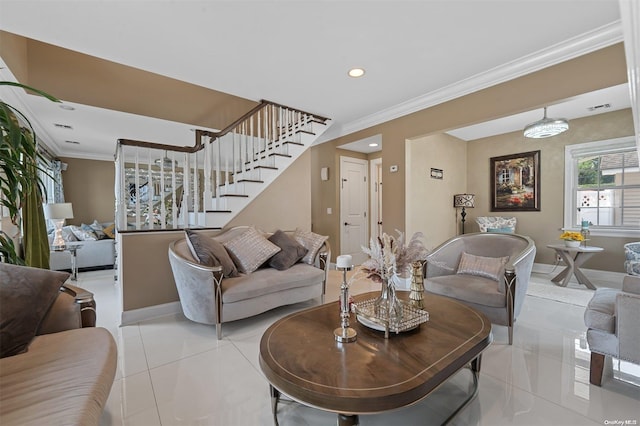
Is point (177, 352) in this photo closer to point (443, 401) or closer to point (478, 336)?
point (443, 401)

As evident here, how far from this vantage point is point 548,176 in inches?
195

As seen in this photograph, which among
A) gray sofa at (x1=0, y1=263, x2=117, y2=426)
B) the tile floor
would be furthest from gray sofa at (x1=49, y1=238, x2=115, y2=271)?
gray sofa at (x1=0, y1=263, x2=117, y2=426)

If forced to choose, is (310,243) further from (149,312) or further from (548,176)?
(548,176)

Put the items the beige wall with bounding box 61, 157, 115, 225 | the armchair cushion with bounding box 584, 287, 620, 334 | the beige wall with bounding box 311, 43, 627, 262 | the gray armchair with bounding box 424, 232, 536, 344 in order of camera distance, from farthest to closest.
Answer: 1. the beige wall with bounding box 61, 157, 115, 225
2. the beige wall with bounding box 311, 43, 627, 262
3. the gray armchair with bounding box 424, 232, 536, 344
4. the armchair cushion with bounding box 584, 287, 620, 334

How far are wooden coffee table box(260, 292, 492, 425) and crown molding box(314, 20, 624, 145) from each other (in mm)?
2652

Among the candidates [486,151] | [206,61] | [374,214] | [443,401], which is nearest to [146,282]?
[206,61]

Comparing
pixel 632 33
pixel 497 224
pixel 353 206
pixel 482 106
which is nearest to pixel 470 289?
pixel 632 33

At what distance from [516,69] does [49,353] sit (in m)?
4.33

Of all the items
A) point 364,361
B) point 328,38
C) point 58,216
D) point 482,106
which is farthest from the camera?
point 58,216

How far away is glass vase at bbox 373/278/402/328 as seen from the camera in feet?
5.30

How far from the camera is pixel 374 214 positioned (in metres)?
6.10

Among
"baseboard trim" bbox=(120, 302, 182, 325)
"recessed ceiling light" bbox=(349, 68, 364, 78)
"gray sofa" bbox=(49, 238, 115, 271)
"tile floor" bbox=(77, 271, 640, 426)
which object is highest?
"recessed ceiling light" bbox=(349, 68, 364, 78)

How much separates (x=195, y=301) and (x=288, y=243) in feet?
3.92

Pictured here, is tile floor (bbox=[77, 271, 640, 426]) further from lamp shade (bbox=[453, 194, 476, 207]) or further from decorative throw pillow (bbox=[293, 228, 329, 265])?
lamp shade (bbox=[453, 194, 476, 207])
